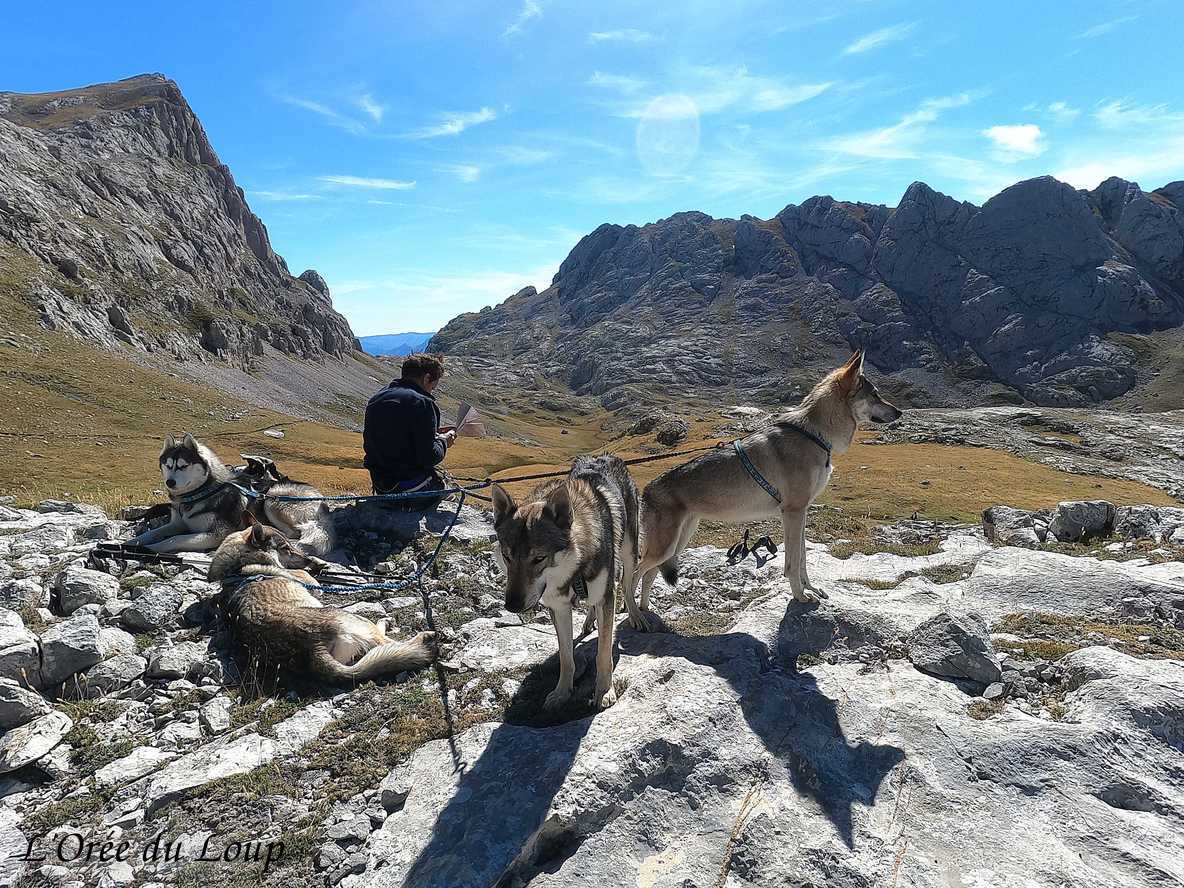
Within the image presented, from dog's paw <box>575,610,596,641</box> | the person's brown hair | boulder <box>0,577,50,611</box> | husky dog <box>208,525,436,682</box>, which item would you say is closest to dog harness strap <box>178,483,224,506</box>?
boulder <box>0,577,50,611</box>

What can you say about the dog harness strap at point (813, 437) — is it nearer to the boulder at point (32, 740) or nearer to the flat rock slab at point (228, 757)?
the flat rock slab at point (228, 757)

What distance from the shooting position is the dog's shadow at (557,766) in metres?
4.75

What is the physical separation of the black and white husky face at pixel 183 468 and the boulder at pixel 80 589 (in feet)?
12.6

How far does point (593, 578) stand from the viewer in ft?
21.4

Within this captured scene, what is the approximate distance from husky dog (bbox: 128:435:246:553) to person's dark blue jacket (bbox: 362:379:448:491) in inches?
116

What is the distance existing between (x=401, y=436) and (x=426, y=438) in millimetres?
564

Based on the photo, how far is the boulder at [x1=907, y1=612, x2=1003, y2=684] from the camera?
6.79 m

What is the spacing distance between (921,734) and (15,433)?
59290mm

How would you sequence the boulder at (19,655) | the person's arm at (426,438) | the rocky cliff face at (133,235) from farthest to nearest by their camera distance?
the rocky cliff face at (133,235)
the person's arm at (426,438)
the boulder at (19,655)

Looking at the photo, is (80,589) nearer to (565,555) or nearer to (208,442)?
(565,555)

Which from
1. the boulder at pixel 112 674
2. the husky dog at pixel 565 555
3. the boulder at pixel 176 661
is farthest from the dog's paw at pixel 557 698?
the boulder at pixel 112 674

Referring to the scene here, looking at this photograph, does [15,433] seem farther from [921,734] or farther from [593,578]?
[921,734]

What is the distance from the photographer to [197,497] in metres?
12.5

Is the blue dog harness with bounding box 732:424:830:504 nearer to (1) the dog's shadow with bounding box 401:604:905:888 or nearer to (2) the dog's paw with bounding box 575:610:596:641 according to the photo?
(1) the dog's shadow with bounding box 401:604:905:888
